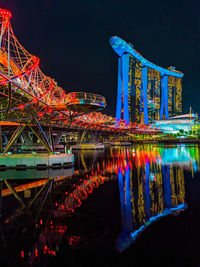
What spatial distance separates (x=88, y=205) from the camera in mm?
8625

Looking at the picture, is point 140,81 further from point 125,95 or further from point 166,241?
point 166,241

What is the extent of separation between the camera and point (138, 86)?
16612 cm

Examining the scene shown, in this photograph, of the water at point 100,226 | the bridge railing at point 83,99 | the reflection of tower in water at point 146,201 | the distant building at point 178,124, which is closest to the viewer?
the water at point 100,226

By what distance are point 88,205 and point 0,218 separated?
3.61m

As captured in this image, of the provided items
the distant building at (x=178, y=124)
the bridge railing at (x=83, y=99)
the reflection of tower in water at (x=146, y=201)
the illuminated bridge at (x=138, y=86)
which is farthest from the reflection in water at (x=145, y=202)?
the distant building at (x=178, y=124)

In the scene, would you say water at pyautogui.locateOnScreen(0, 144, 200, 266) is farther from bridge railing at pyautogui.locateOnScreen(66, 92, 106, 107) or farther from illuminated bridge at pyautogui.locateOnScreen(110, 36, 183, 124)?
illuminated bridge at pyautogui.locateOnScreen(110, 36, 183, 124)

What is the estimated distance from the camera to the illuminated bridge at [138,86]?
5092 inches

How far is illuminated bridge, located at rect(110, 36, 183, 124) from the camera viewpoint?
424ft

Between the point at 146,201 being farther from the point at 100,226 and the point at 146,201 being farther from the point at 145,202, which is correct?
the point at 100,226

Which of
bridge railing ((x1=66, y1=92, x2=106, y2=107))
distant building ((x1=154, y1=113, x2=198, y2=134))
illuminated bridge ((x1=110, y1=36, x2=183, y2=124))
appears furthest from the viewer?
distant building ((x1=154, y1=113, x2=198, y2=134))

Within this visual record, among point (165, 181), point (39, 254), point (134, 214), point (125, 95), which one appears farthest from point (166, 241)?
point (125, 95)

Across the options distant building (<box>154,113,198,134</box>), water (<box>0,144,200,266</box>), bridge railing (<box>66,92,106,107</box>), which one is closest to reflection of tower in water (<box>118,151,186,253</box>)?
water (<box>0,144,200,266</box>)

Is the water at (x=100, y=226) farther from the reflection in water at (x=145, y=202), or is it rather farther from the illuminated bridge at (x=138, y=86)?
the illuminated bridge at (x=138, y=86)

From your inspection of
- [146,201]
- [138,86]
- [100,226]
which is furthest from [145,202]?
[138,86]
